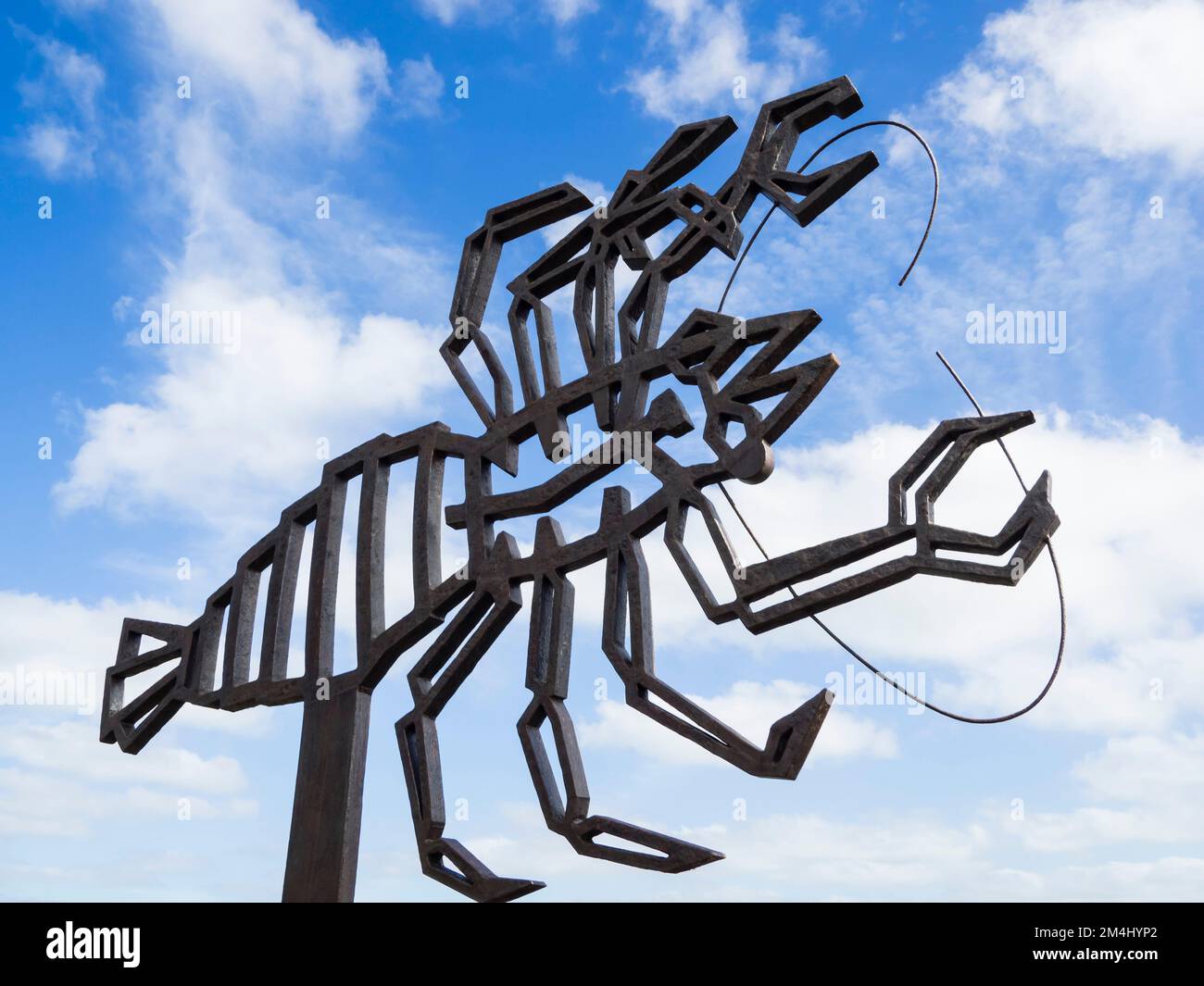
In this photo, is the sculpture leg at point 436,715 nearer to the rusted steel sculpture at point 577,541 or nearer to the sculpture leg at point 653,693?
the rusted steel sculpture at point 577,541

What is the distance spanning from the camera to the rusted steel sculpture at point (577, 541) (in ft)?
12.1

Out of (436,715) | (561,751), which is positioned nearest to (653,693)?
(561,751)

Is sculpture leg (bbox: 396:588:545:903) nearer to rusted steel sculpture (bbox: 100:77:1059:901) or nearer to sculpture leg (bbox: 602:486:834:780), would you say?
rusted steel sculpture (bbox: 100:77:1059:901)

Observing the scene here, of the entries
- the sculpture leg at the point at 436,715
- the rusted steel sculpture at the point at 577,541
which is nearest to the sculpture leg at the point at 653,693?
the rusted steel sculpture at the point at 577,541

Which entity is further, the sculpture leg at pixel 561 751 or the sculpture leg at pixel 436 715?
the sculpture leg at pixel 436 715

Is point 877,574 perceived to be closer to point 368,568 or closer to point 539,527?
point 539,527

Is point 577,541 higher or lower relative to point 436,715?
higher

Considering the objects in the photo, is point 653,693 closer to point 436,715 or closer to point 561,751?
point 561,751

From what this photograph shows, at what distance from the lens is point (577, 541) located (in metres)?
4.09

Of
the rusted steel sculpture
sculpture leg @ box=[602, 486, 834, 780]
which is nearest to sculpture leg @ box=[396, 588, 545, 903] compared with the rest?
the rusted steel sculpture

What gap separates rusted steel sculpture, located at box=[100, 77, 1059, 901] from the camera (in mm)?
3686

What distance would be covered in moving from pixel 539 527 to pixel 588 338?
715 mm
